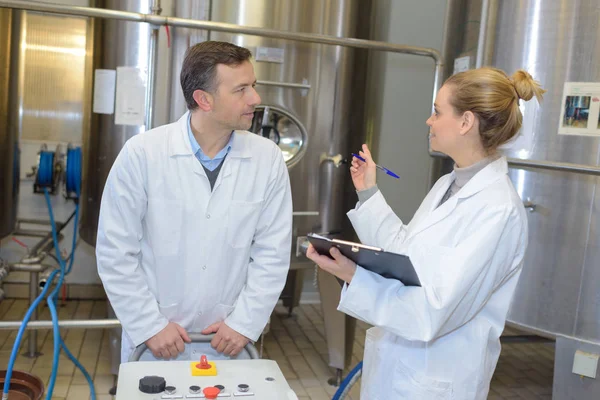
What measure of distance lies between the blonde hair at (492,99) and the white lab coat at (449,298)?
0.08 m

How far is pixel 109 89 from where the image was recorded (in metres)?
2.85

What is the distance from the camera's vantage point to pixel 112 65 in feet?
9.34

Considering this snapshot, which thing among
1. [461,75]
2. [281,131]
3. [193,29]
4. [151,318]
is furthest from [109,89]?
[461,75]

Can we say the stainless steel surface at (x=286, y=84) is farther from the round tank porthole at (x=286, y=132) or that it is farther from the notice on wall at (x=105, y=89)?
the notice on wall at (x=105, y=89)

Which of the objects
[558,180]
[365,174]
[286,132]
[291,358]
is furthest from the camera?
[291,358]

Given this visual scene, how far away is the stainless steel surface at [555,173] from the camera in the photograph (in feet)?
7.77

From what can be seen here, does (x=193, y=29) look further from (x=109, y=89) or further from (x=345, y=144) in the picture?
(x=345, y=144)

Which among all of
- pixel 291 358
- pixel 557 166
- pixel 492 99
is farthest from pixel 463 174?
pixel 291 358

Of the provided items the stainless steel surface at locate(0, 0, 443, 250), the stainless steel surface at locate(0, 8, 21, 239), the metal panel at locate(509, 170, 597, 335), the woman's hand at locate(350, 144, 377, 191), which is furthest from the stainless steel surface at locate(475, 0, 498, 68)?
the stainless steel surface at locate(0, 8, 21, 239)

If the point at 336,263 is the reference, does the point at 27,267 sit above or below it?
below

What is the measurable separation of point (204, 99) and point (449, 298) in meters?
0.89

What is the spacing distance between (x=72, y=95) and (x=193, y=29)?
1.61 m

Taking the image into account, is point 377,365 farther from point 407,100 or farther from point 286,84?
point 407,100

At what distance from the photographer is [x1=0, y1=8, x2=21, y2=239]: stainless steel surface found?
10.1ft
